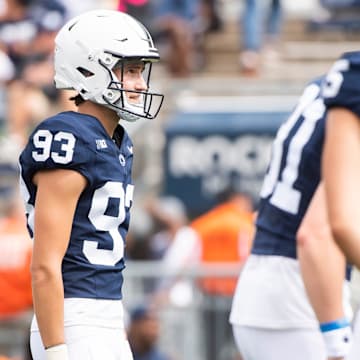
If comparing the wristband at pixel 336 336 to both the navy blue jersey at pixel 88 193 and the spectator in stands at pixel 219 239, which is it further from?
the spectator in stands at pixel 219 239

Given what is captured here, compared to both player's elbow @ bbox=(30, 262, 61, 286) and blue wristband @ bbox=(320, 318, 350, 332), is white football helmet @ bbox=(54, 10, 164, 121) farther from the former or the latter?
blue wristband @ bbox=(320, 318, 350, 332)

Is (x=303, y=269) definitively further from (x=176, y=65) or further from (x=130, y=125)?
(x=176, y=65)

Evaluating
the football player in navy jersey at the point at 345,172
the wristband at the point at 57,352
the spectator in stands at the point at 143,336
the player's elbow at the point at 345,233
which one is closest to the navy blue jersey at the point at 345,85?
the football player in navy jersey at the point at 345,172

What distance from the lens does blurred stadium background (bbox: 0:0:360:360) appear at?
30.8 feet

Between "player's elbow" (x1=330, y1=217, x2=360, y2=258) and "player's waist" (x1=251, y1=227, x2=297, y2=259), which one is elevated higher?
"player's elbow" (x1=330, y1=217, x2=360, y2=258)

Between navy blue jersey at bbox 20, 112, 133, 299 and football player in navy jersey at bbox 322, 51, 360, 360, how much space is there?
808 millimetres

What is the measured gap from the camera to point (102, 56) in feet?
15.3

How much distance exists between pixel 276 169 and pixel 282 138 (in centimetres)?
12

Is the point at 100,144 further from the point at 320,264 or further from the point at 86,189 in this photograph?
the point at 320,264

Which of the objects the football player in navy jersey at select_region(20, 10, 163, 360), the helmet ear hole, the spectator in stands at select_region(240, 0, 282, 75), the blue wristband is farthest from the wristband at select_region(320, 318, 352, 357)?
the spectator in stands at select_region(240, 0, 282, 75)

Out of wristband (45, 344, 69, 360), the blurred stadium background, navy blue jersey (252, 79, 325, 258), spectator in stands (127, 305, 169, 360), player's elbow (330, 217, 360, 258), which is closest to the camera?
player's elbow (330, 217, 360, 258)

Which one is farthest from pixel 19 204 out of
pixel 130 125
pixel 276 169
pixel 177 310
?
pixel 276 169

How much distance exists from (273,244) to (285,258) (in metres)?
0.07

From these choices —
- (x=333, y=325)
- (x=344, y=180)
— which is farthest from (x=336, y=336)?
(x=344, y=180)
